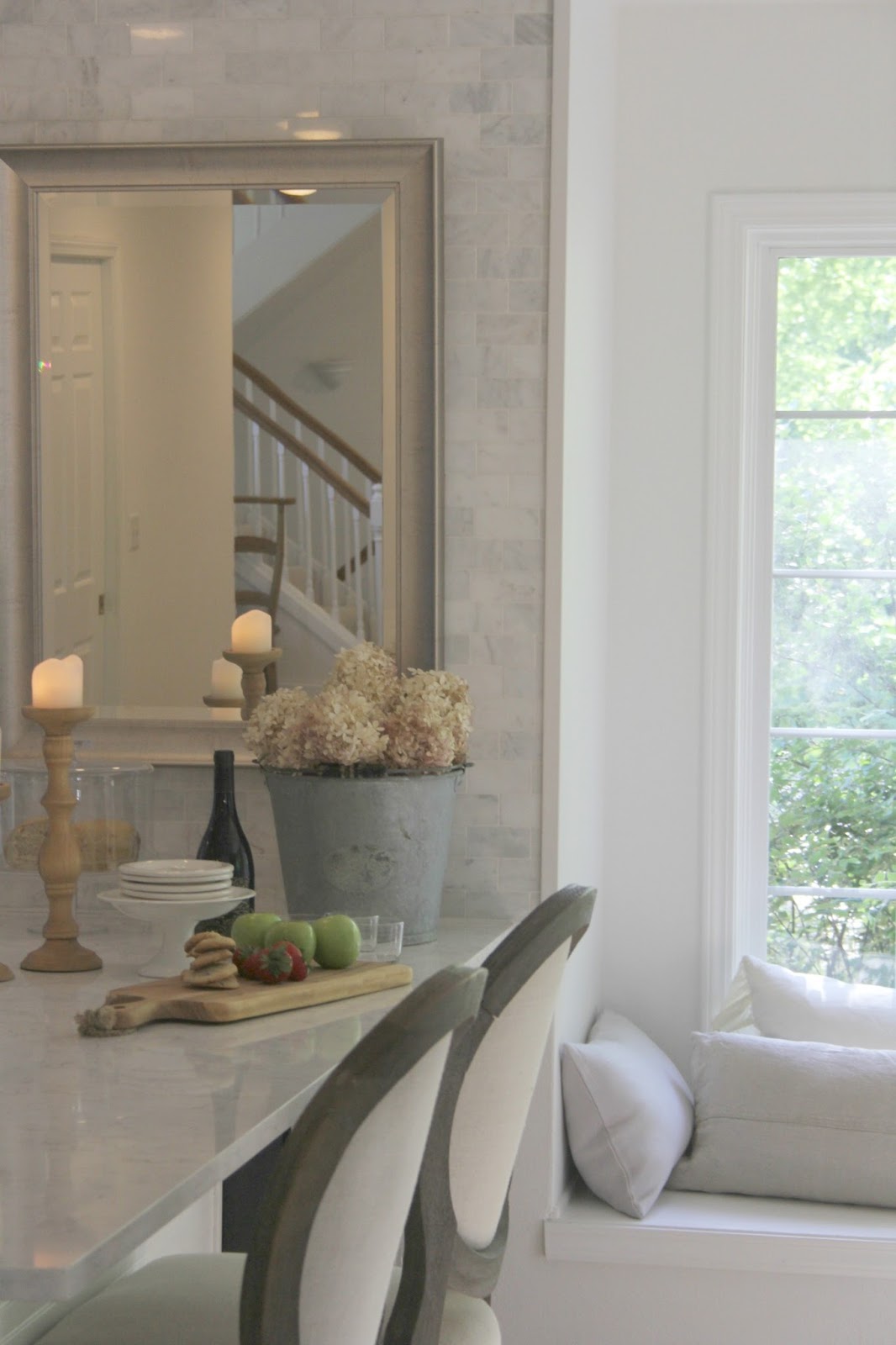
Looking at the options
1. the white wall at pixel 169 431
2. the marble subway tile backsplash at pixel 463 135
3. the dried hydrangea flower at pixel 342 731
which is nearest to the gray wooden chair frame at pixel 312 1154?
the dried hydrangea flower at pixel 342 731

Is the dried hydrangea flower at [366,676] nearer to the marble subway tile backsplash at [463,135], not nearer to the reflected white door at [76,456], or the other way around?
the marble subway tile backsplash at [463,135]

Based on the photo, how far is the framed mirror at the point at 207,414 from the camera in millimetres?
2502

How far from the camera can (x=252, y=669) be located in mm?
2545

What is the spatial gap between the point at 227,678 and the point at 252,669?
0.15 ft

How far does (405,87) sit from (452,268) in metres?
0.30

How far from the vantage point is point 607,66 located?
305 centimetres

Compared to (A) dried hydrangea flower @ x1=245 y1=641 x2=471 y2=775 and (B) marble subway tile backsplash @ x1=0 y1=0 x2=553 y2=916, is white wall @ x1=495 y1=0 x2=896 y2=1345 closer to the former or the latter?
(B) marble subway tile backsplash @ x1=0 y1=0 x2=553 y2=916

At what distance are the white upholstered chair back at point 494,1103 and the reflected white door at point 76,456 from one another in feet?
4.07

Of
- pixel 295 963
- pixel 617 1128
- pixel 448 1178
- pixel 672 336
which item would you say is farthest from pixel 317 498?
pixel 448 1178

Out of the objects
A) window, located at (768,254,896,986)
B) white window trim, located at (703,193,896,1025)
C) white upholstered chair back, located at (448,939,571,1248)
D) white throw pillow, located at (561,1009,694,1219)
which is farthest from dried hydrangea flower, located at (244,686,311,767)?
window, located at (768,254,896,986)

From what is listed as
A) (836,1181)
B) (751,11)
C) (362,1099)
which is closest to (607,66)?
(751,11)

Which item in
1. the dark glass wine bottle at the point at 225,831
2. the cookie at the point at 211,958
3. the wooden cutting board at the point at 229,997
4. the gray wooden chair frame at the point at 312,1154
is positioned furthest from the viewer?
the dark glass wine bottle at the point at 225,831

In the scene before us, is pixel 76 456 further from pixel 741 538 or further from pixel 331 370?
pixel 741 538

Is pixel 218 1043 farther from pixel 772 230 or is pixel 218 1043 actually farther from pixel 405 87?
pixel 772 230
